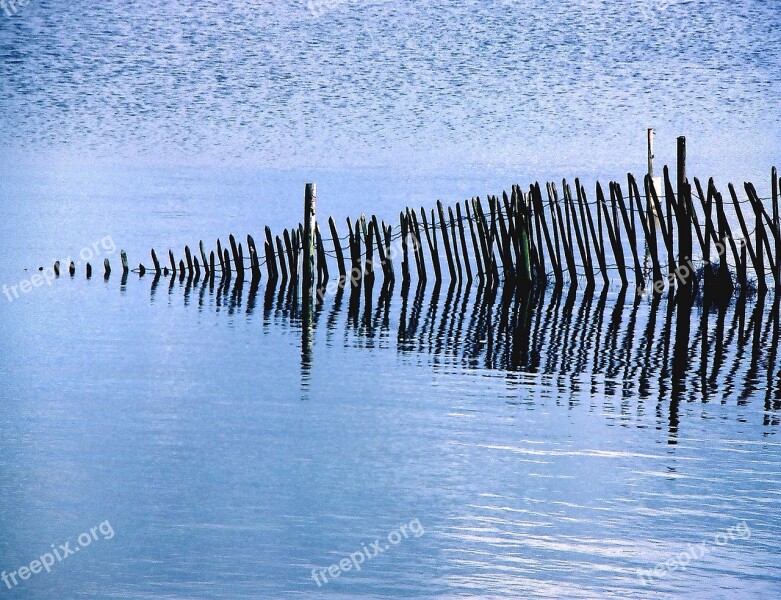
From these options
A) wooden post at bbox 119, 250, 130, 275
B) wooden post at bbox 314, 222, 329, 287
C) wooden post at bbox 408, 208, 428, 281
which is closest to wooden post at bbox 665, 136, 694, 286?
wooden post at bbox 408, 208, 428, 281

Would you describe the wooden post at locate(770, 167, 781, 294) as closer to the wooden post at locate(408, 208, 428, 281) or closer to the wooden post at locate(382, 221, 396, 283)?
the wooden post at locate(408, 208, 428, 281)

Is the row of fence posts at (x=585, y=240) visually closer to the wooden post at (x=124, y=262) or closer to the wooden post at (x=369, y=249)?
the wooden post at (x=369, y=249)

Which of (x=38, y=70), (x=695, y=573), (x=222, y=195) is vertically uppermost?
(x=38, y=70)

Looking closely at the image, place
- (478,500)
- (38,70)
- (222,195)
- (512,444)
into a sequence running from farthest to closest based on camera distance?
(38,70)
(222,195)
(512,444)
(478,500)

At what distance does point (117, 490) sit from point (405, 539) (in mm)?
2037

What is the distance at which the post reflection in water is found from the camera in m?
12.3

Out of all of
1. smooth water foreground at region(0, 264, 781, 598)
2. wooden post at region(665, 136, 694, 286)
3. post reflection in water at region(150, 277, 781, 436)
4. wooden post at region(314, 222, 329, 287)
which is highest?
wooden post at region(665, 136, 694, 286)

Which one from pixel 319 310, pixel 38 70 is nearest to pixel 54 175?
pixel 38 70

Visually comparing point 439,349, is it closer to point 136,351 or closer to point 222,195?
point 136,351

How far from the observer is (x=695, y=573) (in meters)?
7.06

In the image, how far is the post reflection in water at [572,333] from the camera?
12.3 meters

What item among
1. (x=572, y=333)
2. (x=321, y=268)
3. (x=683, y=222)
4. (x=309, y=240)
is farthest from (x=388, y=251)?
(x=572, y=333)

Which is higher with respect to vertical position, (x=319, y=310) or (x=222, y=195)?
(x=222, y=195)

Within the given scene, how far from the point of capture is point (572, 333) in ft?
52.7
